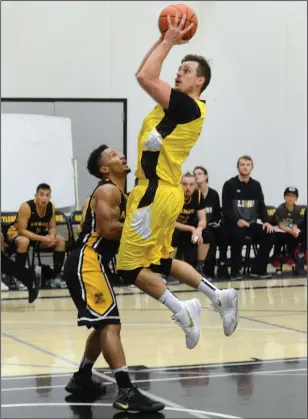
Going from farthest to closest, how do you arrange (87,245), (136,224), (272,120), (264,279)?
1. (272,120)
2. (264,279)
3. (87,245)
4. (136,224)

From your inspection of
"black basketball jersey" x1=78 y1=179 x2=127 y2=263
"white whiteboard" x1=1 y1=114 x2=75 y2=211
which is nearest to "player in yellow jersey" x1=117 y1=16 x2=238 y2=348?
"black basketball jersey" x1=78 y1=179 x2=127 y2=263

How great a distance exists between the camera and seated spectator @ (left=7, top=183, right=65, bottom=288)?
41.8 feet

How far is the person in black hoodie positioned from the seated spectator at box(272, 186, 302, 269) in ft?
1.90

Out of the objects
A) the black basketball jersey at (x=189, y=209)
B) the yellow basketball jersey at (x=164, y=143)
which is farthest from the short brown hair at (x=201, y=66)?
the black basketball jersey at (x=189, y=209)

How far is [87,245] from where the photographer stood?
24.1ft

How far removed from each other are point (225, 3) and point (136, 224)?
15507 millimetres

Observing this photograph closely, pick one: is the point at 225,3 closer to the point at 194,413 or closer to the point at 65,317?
the point at 65,317

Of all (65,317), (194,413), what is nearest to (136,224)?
(194,413)

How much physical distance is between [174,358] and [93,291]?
2.83m

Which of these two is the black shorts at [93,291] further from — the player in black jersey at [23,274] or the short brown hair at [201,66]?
the player in black jersey at [23,274]

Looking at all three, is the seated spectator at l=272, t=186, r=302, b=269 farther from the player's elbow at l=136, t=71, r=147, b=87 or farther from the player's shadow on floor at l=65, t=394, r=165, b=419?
the player's elbow at l=136, t=71, r=147, b=87

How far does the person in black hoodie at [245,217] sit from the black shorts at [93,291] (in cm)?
484

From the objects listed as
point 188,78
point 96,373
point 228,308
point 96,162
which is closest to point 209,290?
point 228,308

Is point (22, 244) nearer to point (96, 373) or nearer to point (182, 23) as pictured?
point (96, 373)
